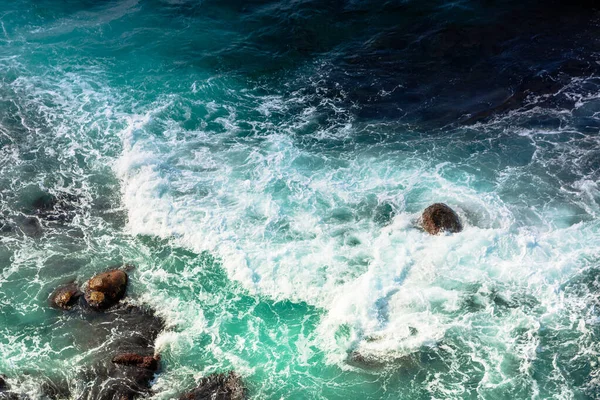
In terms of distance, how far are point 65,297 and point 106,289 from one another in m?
1.56

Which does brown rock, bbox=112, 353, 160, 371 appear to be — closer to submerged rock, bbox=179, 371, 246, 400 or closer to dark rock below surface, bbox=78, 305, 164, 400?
dark rock below surface, bbox=78, 305, 164, 400

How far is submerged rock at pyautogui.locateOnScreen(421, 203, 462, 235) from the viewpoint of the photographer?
2095cm

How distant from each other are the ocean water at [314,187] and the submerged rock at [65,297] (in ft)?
1.75

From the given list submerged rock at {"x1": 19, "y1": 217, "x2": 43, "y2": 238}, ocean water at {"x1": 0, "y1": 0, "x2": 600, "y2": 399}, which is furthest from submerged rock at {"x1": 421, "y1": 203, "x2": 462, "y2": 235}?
submerged rock at {"x1": 19, "y1": 217, "x2": 43, "y2": 238}

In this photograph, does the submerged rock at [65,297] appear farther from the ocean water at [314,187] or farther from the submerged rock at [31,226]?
the submerged rock at [31,226]

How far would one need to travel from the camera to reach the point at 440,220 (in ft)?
69.0

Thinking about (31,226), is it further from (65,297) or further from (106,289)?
(106,289)

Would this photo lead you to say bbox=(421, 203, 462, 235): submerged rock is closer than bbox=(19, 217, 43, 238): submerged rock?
Yes

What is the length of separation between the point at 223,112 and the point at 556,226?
17.3 metres

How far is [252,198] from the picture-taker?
23.4 m

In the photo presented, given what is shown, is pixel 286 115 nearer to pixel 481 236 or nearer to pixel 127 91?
pixel 127 91

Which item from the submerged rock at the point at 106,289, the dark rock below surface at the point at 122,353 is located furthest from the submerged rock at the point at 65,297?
the dark rock below surface at the point at 122,353

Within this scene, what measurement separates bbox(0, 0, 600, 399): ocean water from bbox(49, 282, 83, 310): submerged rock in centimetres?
53

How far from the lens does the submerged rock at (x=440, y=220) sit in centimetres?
2095
